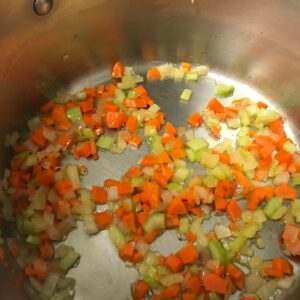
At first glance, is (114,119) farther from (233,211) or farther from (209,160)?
(233,211)

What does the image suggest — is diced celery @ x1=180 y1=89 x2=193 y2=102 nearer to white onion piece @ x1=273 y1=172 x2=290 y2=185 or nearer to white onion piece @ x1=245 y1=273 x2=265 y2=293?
white onion piece @ x1=273 y1=172 x2=290 y2=185

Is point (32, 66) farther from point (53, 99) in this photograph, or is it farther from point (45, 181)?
point (45, 181)

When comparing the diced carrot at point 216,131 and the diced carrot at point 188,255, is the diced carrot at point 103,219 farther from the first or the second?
the diced carrot at point 216,131

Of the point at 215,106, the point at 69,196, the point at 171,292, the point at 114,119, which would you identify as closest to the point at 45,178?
the point at 69,196

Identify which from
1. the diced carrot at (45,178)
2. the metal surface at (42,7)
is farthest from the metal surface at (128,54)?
the diced carrot at (45,178)

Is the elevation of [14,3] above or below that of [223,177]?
above

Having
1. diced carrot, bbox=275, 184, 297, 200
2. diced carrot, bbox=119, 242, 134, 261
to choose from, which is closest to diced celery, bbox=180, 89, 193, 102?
diced carrot, bbox=275, 184, 297, 200

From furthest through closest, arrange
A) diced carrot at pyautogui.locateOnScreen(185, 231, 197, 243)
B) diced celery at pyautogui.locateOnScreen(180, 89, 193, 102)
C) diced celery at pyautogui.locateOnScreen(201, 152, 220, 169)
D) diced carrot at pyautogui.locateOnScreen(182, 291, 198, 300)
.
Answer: diced celery at pyautogui.locateOnScreen(180, 89, 193, 102) < diced celery at pyautogui.locateOnScreen(201, 152, 220, 169) < diced carrot at pyautogui.locateOnScreen(185, 231, 197, 243) < diced carrot at pyautogui.locateOnScreen(182, 291, 198, 300)

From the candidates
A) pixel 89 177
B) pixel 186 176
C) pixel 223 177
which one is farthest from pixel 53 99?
pixel 223 177
